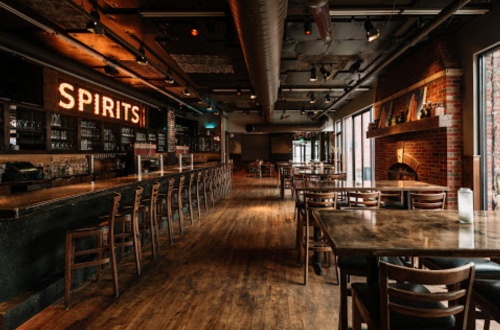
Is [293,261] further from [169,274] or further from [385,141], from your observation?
[385,141]

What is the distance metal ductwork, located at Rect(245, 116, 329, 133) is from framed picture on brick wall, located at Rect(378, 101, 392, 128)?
6387 mm

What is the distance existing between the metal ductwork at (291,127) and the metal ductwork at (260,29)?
9.32 m

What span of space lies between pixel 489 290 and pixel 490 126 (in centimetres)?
378

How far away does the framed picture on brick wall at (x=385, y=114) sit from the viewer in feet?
22.4

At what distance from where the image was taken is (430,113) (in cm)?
479

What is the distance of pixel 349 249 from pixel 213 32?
13.2 ft

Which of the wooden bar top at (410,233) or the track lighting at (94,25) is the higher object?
the track lighting at (94,25)

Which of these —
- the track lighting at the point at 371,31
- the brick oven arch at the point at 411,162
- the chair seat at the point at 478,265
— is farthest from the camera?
the brick oven arch at the point at 411,162

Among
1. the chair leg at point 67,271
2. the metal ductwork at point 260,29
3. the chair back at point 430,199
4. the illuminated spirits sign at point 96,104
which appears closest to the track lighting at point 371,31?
the metal ductwork at point 260,29

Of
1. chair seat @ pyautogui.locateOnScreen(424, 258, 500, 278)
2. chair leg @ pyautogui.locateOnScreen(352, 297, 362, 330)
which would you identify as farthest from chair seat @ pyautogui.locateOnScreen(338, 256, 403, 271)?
chair leg @ pyautogui.locateOnScreen(352, 297, 362, 330)

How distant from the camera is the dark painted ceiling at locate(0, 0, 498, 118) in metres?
3.76

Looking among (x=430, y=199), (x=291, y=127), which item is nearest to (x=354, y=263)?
(x=430, y=199)

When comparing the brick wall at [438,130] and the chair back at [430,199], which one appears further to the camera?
the brick wall at [438,130]

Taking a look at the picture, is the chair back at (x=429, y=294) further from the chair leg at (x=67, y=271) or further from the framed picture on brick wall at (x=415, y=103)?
the framed picture on brick wall at (x=415, y=103)
